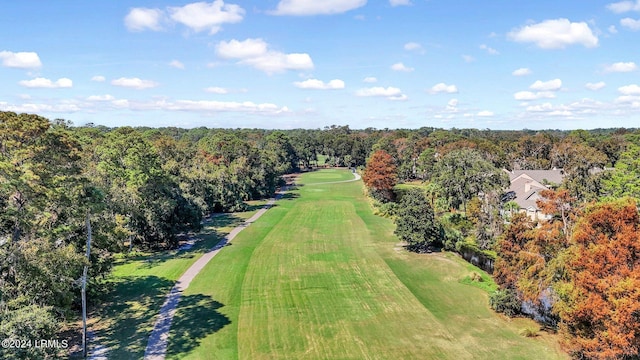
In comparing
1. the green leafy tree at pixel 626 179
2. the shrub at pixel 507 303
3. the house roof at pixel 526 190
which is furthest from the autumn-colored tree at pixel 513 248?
the house roof at pixel 526 190

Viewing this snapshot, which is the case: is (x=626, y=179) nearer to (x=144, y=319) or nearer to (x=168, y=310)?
(x=168, y=310)

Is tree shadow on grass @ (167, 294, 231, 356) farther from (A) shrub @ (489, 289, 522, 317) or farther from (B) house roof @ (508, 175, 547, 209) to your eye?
(B) house roof @ (508, 175, 547, 209)

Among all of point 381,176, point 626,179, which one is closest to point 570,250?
point 626,179

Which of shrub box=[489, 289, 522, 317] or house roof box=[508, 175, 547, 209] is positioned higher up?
house roof box=[508, 175, 547, 209]

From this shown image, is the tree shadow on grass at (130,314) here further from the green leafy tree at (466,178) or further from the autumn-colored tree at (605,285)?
the green leafy tree at (466,178)

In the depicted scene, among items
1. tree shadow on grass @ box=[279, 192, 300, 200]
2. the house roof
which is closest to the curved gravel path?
tree shadow on grass @ box=[279, 192, 300, 200]

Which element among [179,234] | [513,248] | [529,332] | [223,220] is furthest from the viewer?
[223,220]

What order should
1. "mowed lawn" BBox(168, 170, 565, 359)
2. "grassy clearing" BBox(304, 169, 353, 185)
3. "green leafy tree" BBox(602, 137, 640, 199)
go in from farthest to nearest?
"grassy clearing" BBox(304, 169, 353, 185) → "green leafy tree" BBox(602, 137, 640, 199) → "mowed lawn" BBox(168, 170, 565, 359)
